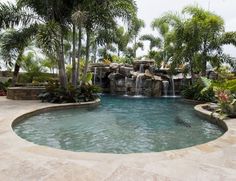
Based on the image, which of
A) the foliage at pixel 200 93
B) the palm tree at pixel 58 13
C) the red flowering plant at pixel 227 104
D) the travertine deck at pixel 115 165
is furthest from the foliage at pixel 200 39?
the travertine deck at pixel 115 165

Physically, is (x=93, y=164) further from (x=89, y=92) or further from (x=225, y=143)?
(x=89, y=92)

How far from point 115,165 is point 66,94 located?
8.56 m

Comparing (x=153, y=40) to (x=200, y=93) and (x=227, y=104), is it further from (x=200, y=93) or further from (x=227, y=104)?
(x=227, y=104)

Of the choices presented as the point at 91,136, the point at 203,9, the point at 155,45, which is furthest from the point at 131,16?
the point at 155,45

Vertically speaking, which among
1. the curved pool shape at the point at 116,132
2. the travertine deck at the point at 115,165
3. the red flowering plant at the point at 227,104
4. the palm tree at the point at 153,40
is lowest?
the curved pool shape at the point at 116,132

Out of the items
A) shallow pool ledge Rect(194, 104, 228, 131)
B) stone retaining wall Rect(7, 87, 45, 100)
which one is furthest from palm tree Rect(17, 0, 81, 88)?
shallow pool ledge Rect(194, 104, 228, 131)

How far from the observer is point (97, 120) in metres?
8.27

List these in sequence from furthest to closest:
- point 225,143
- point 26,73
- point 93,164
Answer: point 26,73
point 225,143
point 93,164

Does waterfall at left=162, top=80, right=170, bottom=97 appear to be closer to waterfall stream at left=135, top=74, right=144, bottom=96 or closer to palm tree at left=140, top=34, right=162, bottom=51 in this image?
waterfall stream at left=135, top=74, right=144, bottom=96

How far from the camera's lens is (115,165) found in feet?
11.9

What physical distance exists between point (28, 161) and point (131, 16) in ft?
33.7

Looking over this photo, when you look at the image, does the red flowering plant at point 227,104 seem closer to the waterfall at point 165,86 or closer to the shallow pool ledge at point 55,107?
the shallow pool ledge at point 55,107

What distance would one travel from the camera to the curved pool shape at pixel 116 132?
5426 mm

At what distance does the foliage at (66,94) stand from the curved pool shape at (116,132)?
2501 mm
